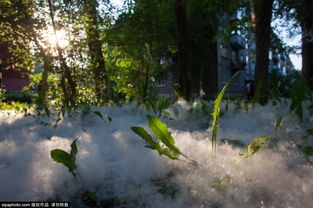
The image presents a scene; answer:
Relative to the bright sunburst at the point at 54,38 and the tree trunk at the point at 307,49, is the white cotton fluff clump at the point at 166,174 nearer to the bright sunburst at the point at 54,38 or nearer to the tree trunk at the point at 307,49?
the bright sunburst at the point at 54,38

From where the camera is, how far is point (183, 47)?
13.6 feet

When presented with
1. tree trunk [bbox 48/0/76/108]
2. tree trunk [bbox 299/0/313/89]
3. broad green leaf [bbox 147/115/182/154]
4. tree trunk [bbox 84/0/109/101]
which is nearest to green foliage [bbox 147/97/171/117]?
broad green leaf [bbox 147/115/182/154]

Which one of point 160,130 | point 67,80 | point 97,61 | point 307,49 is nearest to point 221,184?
point 160,130

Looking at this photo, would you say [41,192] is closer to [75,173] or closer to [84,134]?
[75,173]

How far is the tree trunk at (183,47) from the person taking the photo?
158 inches

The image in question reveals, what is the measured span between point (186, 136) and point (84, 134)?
599mm

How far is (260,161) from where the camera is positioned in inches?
33.6

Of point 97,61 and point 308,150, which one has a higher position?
point 97,61

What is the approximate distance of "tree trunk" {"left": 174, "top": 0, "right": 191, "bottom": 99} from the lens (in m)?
4.02

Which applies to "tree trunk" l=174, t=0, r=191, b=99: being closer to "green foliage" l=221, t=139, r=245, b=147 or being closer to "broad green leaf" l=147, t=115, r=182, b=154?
"green foliage" l=221, t=139, r=245, b=147

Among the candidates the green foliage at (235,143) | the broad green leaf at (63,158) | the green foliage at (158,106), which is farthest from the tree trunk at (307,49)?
the broad green leaf at (63,158)

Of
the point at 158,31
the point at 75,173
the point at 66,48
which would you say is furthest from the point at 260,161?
the point at 158,31

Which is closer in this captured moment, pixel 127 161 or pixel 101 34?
pixel 127 161

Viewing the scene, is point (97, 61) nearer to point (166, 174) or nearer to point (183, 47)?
point (183, 47)
